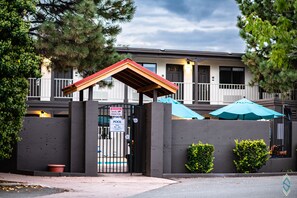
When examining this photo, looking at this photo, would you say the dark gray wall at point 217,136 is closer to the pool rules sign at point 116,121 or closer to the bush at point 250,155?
the bush at point 250,155

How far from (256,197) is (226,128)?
7.82 meters

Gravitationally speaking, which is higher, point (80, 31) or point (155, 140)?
point (80, 31)

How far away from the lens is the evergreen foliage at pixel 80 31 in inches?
757

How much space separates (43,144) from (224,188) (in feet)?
21.6

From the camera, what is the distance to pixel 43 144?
19.7 meters

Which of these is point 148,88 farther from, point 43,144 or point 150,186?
point 150,186

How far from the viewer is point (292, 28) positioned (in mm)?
12305

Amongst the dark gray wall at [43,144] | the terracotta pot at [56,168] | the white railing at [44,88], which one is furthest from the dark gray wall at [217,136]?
the white railing at [44,88]

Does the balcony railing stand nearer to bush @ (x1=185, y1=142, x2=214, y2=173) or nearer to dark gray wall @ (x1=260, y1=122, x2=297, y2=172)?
dark gray wall @ (x1=260, y1=122, x2=297, y2=172)

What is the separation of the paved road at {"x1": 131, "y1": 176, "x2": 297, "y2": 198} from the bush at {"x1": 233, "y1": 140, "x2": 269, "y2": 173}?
1.20 metres

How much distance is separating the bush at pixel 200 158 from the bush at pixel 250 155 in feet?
3.83

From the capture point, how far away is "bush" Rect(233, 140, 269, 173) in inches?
830

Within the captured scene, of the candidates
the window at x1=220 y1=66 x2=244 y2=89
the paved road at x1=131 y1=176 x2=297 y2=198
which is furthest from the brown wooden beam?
the window at x1=220 y1=66 x2=244 y2=89

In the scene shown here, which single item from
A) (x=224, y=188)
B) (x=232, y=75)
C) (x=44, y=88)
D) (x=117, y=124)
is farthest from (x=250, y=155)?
(x=232, y=75)
